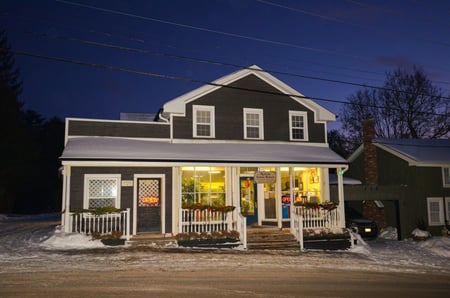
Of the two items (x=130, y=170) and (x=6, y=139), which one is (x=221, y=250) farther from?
(x=6, y=139)

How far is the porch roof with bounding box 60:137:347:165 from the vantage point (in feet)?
48.2

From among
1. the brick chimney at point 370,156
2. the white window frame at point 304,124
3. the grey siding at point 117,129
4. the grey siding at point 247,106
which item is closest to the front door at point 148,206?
the grey siding at point 117,129

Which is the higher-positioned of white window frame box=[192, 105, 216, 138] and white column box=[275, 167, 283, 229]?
white window frame box=[192, 105, 216, 138]

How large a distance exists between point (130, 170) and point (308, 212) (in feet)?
25.5

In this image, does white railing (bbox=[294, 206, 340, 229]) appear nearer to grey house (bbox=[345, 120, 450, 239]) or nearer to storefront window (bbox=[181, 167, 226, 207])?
storefront window (bbox=[181, 167, 226, 207])

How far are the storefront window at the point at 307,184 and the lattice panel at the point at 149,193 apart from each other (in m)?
6.27

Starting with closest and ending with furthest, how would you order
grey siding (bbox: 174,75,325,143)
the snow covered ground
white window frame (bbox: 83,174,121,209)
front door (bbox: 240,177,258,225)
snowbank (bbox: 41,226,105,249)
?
1. the snow covered ground
2. snowbank (bbox: 41,226,105,249)
3. white window frame (bbox: 83,174,121,209)
4. front door (bbox: 240,177,258,225)
5. grey siding (bbox: 174,75,325,143)

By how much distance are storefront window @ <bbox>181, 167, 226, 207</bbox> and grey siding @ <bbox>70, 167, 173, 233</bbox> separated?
742mm

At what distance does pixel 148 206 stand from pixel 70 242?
351 cm

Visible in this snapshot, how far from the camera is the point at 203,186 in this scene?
1673 cm

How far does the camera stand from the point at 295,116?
63.8ft

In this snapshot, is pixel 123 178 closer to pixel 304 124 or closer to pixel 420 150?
pixel 304 124

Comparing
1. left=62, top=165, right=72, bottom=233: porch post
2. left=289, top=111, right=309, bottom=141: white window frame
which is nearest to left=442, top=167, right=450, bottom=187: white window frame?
left=289, top=111, right=309, bottom=141: white window frame

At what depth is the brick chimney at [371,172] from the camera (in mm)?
23875
